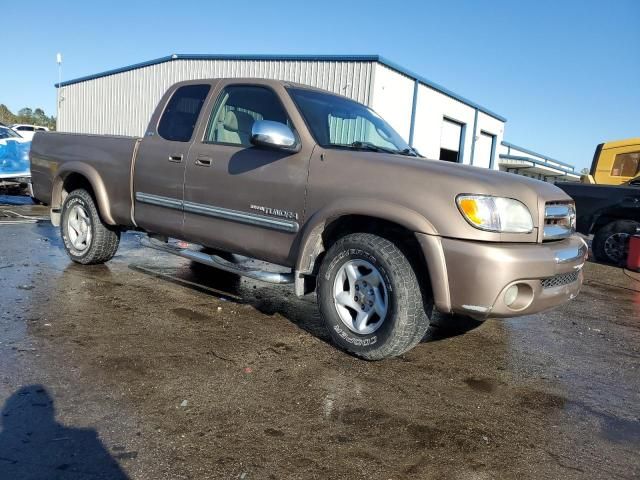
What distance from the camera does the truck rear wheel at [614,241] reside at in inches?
375

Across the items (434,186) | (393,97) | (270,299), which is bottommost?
(270,299)

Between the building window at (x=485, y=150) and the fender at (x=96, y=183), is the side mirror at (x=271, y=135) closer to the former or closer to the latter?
the fender at (x=96, y=183)

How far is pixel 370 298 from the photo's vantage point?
139 inches

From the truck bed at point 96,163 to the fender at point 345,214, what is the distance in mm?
2267

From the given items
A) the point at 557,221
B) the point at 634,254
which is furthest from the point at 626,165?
the point at 557,221

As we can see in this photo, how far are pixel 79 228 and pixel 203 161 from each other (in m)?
2.20

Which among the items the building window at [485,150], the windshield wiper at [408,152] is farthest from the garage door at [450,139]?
the windshield wiper at [408,152]

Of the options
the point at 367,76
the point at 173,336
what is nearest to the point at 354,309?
the point at 173,336

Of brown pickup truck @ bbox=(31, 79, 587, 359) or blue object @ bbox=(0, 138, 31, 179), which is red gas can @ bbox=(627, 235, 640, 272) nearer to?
brown pickup truck @ bbox=(31, 79, 587, 359)

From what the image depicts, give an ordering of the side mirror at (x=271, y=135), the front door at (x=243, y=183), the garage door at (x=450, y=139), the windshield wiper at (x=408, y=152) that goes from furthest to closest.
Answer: the garage door at (x=450, y=139)
the windshield wiper at (x=408, y=152)
the front door at (x=243, y=183)
the side mirror at (x=271, y=135)

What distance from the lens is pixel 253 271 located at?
4098mm

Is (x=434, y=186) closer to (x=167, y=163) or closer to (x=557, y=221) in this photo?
(x=557, y=221)

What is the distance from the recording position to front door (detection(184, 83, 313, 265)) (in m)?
3.90

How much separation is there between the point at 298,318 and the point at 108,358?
1.67 metres
